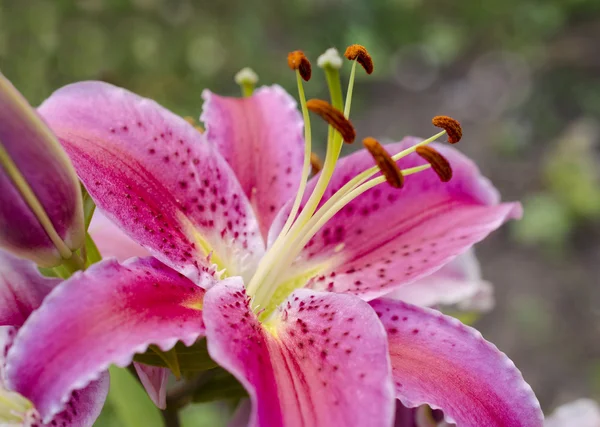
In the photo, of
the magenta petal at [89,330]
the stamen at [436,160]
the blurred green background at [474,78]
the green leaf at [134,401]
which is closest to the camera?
the magenta petal at [89,330]

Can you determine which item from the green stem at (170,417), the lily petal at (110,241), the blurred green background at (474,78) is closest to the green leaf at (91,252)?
the lily petal at (110,241)

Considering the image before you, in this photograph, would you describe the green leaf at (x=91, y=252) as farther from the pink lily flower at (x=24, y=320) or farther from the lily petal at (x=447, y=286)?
the lily petal at (x=447, y=286)

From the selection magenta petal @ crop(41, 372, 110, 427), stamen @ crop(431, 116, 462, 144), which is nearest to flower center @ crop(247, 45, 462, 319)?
stamen @ crop(431, 116, 462, 144)

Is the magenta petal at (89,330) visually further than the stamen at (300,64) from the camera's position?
No

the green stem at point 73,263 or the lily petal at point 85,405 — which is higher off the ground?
the green stem at point 73,263

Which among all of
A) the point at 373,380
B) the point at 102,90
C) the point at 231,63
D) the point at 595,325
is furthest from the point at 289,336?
the point at 231,63

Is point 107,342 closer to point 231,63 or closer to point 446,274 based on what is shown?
point 446,274
